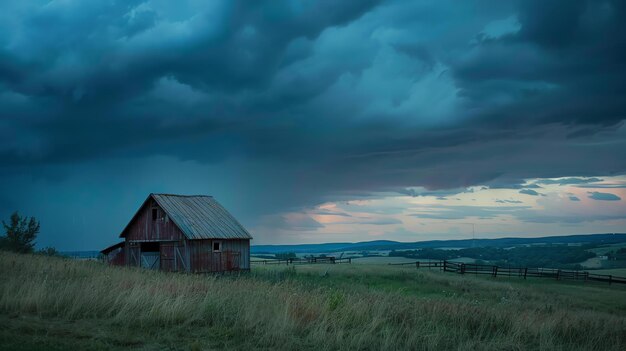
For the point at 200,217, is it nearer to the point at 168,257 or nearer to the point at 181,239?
the point at 181,239

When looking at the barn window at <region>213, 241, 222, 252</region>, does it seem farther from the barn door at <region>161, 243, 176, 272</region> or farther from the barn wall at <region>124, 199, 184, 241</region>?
the barn door at <region>161, 243, 176, 272</region>

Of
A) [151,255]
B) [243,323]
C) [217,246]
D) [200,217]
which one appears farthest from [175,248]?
[243,323]

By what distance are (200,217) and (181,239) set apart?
11.4 ft

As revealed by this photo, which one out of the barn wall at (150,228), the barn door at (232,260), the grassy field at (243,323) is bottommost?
the barn door at (232,260)

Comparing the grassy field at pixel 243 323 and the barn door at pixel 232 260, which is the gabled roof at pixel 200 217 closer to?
the barn door at pixel 232 260

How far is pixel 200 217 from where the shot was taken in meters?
43.9

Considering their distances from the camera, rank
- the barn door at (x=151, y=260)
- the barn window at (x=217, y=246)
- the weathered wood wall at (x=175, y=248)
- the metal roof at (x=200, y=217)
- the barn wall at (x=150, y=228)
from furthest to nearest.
A: the barn window at (x=217, y=246), the barn door at (x=151, y=260), the barn wall at (x=150, y=228), the metal roof at (x=200, y=217), the weathered wood wall at (x=175, y=248)

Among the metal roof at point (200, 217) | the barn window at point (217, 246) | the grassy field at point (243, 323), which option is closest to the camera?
the grassy field at point (243, 323)

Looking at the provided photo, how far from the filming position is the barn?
135 ft

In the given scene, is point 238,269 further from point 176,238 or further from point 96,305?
point 96,305

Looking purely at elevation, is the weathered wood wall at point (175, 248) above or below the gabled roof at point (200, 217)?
below

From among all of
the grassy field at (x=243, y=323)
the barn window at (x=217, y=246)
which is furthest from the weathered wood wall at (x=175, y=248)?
the grassy field at (x=243, y=323)

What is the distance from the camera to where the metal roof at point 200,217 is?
41.3 m

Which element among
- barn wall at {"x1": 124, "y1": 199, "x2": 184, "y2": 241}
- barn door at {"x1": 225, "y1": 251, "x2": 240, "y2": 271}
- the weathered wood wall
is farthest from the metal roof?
barn door at {"x1": 225, "y1": 251, "x2": 240, "y2": 271}
